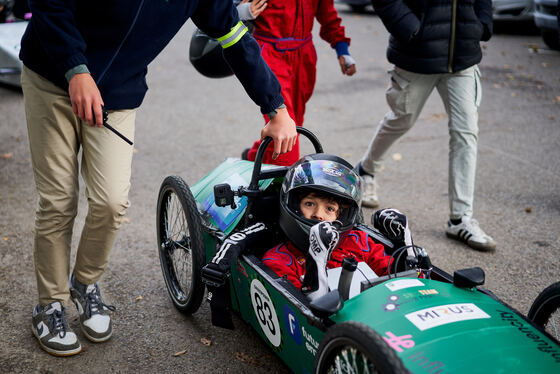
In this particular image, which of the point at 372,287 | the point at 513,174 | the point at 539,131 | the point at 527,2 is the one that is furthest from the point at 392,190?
the point at 527,2

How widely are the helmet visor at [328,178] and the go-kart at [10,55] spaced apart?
5868 mm

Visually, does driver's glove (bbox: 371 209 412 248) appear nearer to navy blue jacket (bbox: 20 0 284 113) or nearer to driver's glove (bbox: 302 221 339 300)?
driver's glove (bbox: 302 221 339 300)

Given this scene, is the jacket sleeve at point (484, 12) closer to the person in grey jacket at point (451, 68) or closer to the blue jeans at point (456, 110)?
the person in grey jacket at point (451, 68)

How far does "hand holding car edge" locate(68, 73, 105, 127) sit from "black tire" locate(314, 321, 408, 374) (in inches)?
49.8

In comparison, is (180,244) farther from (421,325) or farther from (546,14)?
(546,14)

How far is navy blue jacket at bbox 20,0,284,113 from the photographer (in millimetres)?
2369

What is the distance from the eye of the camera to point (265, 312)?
2711 millimetres

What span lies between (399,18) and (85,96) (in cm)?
243

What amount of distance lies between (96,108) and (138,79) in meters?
0.43

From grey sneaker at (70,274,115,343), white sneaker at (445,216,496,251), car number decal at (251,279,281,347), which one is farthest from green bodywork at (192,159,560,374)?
white sneaker at (445,216,496,251)

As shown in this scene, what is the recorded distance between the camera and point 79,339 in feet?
10.4

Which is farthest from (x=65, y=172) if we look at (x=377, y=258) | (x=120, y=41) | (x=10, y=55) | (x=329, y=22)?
(x=10, y=55)

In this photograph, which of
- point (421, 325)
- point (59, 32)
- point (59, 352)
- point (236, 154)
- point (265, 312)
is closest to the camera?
point (421, 325)

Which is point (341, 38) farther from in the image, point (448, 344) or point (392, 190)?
point (448, 344)
